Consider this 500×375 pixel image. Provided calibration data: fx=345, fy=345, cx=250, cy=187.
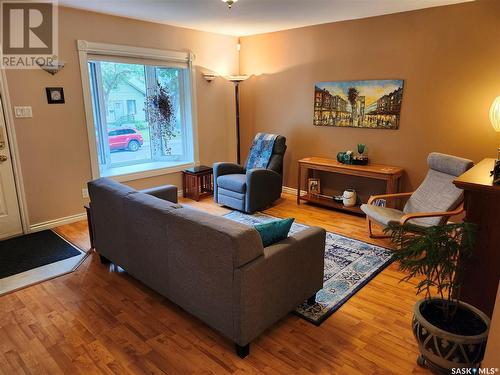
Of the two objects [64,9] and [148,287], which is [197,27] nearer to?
[64,9]

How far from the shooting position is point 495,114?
10.7 feet

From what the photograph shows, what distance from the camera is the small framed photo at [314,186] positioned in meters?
4.93

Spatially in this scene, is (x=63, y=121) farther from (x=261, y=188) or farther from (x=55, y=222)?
(x=261, y=188)

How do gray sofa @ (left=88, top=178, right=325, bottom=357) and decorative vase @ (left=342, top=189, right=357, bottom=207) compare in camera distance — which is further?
decorative vase @ (left=342, top=189, right=357, bottom=207)

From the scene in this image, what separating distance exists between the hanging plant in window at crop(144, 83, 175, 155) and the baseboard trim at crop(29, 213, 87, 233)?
1.53 meters

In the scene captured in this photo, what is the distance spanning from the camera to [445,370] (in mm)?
1779

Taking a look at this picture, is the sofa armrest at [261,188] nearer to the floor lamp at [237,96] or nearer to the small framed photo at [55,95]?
the floor lamp at [237,96]

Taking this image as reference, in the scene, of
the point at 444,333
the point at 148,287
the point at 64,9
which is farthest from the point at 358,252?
the point at 64,9

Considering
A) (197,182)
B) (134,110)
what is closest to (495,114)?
(197,182)

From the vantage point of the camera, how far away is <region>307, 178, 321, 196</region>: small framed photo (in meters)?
4.93

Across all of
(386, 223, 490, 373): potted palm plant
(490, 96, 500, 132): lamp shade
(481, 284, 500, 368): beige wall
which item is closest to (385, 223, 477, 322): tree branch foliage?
(386, 223, 490, 373): potted palm plant

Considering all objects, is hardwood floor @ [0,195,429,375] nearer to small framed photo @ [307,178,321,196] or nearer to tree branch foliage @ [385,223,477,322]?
tree branch foliage @ [385,223,477,322]

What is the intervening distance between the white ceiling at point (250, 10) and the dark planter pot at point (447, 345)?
313 centimetres

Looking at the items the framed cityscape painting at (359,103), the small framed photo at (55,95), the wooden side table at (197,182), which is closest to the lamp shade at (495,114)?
the framed cityscape painting at (359,103)
